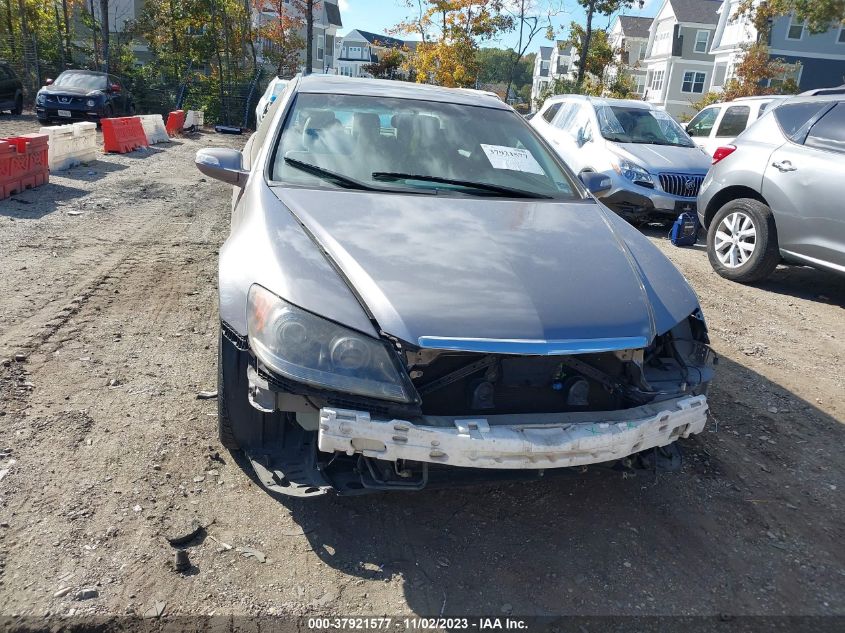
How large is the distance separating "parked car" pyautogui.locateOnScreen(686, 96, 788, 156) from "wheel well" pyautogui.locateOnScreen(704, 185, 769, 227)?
473 cm

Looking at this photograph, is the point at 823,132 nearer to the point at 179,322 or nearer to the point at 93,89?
the point at 179,322

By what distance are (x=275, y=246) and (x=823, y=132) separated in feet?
18.8

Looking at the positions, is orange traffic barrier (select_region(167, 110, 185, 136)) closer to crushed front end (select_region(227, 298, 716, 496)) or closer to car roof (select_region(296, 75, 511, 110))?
car roof (select_region(296, 75, 511, 110))

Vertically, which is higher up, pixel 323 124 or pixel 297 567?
pixel 323 124

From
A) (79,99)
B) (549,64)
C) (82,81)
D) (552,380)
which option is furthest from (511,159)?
(549,64)

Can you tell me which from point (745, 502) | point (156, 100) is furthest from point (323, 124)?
point (156, 100)

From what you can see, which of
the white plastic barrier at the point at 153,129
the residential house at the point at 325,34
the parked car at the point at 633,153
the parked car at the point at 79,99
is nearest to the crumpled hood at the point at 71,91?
the parked car at the point at 79,99

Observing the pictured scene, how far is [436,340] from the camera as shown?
231 centimetres

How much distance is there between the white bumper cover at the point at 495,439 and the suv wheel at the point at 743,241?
4752 millimetres

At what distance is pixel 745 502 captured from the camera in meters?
3.12

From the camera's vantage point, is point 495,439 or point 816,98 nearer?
point 495,439

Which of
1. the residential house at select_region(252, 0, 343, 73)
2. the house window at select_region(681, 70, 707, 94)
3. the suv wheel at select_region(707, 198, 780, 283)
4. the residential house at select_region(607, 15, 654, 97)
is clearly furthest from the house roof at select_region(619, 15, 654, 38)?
the suv wheel at select_region(707, 198, 780, 283)

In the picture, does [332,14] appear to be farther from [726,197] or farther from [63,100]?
[726,197]

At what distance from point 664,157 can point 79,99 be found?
1602 cm
